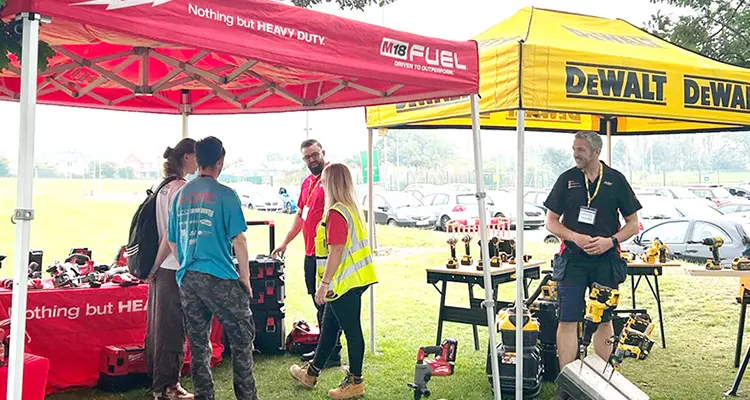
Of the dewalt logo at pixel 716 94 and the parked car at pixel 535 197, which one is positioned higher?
the dewalt logo at pixel 716 94

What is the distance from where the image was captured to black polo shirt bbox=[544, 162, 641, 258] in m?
4.25

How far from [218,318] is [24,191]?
150 centimetres

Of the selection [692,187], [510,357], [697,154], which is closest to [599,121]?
[510,357]

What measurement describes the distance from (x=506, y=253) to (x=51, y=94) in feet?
12.5

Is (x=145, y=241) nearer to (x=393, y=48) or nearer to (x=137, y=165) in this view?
(x=393, y=48)

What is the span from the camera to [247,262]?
363cm

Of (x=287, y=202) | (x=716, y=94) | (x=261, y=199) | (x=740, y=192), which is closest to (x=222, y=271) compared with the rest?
(x=716, y=94)

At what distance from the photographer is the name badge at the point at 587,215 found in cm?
423

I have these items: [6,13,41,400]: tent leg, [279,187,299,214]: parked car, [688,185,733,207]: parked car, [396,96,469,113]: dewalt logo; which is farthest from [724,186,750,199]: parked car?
[6,13,41,400]: tent leg

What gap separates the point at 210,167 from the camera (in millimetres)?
3592

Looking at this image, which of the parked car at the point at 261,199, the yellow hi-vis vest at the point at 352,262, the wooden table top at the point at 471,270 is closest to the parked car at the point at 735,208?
the parked car at the point at 261,199

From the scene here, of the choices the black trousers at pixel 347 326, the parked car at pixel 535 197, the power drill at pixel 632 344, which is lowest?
the black trousers at pixel 347 326

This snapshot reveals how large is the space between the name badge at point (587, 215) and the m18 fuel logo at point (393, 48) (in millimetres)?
1578

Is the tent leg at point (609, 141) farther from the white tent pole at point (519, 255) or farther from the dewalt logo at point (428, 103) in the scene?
the white tent pole at point (519, 255)
